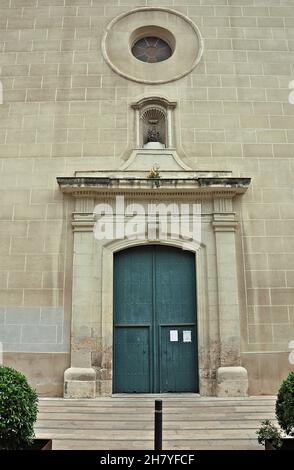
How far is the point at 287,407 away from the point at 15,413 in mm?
3305

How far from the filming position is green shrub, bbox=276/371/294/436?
5.29 metres

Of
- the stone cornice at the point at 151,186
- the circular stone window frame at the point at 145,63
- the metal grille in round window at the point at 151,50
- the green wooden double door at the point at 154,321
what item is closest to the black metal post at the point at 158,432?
the green wooden double door at the point at 154,321

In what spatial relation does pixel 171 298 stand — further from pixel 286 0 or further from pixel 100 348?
pixel 286 0

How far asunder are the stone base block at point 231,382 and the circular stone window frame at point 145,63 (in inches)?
306

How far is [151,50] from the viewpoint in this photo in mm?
12781

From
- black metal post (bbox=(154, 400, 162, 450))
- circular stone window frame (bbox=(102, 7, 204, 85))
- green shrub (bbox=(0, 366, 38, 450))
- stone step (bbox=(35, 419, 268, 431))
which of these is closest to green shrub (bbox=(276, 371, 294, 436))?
black metal post (bbox=(154, 400, 162, 450))

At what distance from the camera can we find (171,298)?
34.3 ft

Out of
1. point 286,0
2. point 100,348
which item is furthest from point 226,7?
point 100,348

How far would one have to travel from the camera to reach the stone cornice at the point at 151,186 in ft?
34.6

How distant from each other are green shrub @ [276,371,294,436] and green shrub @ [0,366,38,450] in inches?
122

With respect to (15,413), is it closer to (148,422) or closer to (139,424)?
(139,424)

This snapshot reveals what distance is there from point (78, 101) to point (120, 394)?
7.62 meters

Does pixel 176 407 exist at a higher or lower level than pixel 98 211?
lower

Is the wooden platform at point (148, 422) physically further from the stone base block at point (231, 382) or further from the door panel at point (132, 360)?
the door panel at point (132, 360)
